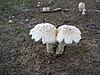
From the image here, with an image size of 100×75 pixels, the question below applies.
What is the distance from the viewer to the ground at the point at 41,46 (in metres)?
2.32


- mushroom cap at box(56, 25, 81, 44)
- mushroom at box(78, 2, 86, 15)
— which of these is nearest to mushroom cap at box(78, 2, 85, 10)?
mushroom at box(78, 2, 86, 15)

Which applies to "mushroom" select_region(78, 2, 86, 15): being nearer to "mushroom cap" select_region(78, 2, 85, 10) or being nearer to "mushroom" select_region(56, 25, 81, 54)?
"mushroom cap" select_region(78, 2, 85, 10)

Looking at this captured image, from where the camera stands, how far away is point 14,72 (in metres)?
2.28

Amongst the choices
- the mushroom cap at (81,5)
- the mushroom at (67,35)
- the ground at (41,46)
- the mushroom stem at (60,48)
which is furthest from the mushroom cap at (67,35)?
the mushroom cap at (81,5)

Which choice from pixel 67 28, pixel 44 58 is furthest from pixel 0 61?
pixel 67 28

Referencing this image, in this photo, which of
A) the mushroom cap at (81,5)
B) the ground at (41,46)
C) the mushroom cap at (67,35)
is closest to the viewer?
the mushroom cap at (67,35)

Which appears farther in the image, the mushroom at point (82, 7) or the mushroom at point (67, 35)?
the mushroom at point (82, 7)

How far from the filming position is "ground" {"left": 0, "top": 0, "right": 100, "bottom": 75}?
7.61ft

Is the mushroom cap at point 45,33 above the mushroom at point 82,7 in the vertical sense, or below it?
below

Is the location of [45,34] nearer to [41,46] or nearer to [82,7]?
[41,46]

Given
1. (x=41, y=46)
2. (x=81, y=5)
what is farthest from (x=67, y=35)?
(x=81, y=5)

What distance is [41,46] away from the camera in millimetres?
2629

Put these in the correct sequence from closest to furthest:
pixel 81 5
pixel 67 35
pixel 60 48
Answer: pixel 67 35 < pixel 60 48 < pixel 81 5

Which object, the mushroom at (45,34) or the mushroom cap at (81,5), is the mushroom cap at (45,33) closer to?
the mushroom at (45,34)
